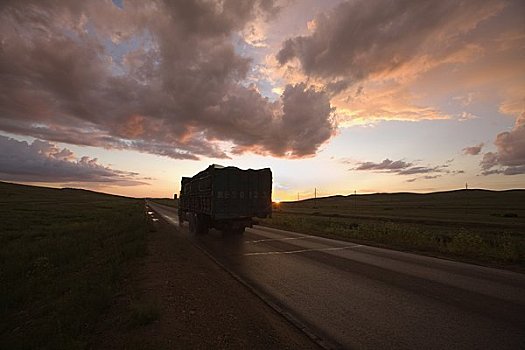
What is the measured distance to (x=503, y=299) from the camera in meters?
Result: 5.84

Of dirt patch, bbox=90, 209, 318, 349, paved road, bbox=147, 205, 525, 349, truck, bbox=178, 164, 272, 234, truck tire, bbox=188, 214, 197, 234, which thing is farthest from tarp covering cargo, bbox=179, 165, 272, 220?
dirt patch, bbox=90, 209, 318, 349

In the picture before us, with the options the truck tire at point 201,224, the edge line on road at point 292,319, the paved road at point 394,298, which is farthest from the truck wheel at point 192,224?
the edge line on road at point 292,319

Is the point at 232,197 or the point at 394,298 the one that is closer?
the point at 394,298

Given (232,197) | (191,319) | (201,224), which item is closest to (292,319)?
(191,319)

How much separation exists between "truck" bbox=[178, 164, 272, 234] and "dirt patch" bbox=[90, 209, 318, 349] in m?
7.20

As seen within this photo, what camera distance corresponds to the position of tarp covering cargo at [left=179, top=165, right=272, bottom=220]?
48.9ft

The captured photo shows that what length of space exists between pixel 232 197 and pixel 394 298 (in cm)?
1049

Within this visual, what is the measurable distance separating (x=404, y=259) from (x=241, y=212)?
8.44m

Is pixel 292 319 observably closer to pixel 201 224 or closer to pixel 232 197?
pixel 232 197

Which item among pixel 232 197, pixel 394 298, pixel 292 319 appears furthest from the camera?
pixel 232 197

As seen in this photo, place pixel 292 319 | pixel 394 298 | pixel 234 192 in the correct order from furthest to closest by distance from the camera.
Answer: pixel 234 192
pixel 394 298
pixel 292 319

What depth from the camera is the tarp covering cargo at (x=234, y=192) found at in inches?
587

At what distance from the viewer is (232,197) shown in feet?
50.2

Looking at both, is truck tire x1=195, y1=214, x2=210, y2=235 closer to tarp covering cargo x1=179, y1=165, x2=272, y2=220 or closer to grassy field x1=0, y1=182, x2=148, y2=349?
tarp covering cargo x1=179, y1=165, x2=272, y2=220
